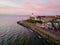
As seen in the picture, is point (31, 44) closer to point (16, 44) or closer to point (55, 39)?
point (16, 44)

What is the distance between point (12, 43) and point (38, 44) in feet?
25.7

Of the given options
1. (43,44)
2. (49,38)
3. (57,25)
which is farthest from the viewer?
(57,25)

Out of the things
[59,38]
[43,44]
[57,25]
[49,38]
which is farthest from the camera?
[57,25]

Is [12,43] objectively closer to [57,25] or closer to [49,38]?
[49,38]

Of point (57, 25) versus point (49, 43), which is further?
point (57, 25)

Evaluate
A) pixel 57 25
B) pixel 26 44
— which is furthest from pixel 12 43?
pixel 57 25

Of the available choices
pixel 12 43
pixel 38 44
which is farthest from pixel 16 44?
pixel 38 44

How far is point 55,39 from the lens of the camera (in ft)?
131

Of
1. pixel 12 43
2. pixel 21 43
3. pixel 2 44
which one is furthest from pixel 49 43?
pixel 2 44

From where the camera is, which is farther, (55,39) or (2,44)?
(55,39)

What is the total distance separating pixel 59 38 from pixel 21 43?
1186 centimetres

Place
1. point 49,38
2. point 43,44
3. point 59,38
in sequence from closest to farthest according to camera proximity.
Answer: point 43,44 < point 59,38 < point 49,38

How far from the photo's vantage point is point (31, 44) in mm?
37188

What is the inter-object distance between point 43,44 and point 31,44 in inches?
137
